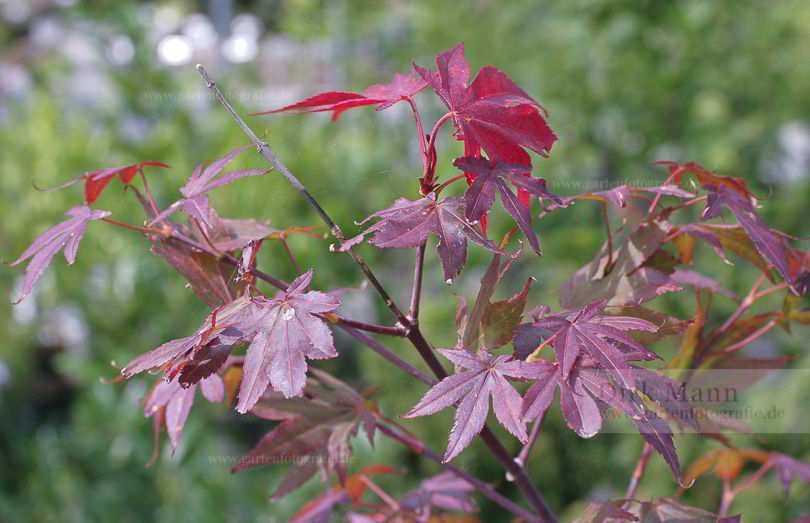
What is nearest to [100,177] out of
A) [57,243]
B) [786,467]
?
[57,243]

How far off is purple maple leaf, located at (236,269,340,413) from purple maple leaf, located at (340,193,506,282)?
48 mm

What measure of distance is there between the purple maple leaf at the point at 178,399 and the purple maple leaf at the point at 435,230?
24cm

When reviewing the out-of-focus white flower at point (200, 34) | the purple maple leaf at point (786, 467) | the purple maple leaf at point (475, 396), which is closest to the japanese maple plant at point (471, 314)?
→ the purple maple leaf at point (475, 396)

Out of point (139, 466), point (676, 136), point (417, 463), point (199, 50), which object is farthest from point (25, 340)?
point (676, 136)

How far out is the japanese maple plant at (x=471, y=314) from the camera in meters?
0.51

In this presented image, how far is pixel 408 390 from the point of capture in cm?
190

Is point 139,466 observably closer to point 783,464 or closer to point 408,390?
point 408,390

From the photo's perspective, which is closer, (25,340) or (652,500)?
(652,500)

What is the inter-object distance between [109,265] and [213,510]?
3.15 ft

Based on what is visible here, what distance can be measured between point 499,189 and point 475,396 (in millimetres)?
136

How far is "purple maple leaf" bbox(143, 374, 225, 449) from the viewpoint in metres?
0.67

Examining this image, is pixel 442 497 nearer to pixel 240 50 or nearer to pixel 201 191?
pixel 201 191

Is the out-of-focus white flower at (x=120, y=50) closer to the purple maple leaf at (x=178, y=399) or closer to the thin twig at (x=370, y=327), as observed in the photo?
the purple maple leaf at (x=178, y=399)

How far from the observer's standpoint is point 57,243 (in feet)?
2.03
